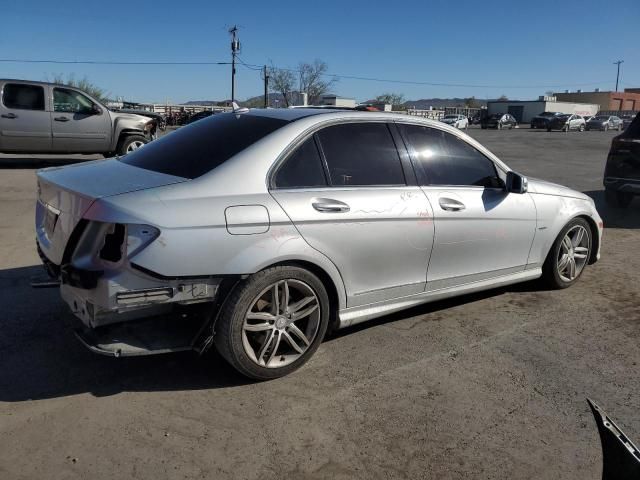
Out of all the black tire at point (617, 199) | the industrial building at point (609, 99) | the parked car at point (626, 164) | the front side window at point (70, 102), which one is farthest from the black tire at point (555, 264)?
the industrial building at point (609, 99)

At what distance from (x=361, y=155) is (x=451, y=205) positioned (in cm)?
80

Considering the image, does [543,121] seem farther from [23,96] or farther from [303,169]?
[303,169]

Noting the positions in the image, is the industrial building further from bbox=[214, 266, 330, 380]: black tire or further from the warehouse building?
bbox=[214, 266, 330, 380]: black tire

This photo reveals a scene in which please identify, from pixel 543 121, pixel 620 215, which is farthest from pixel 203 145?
pixel 543 121

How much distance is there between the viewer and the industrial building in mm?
95438

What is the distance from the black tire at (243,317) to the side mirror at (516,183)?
6.58 ft

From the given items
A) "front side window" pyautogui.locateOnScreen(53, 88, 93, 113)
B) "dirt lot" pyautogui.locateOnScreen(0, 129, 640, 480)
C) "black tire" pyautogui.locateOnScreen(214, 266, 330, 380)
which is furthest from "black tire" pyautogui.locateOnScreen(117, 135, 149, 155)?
"black tire" pyautogui.locateOnScreen(214, 266, 330, 380)

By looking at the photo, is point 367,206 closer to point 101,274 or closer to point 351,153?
point 351,153

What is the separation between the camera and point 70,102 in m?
12.6

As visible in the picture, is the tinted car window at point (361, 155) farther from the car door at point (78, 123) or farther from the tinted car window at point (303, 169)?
the car door at point (78, 123)

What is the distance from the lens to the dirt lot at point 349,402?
267 cm

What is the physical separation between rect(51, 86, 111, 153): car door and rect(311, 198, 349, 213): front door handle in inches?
428

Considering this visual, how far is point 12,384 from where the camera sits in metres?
3.26

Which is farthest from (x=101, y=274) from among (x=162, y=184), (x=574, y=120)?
(x=574, y=120)
